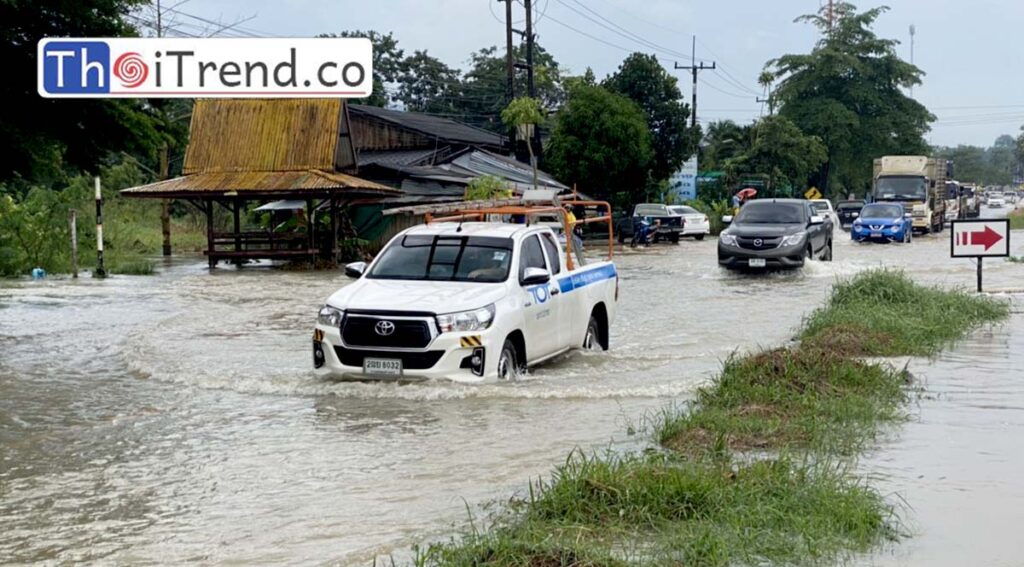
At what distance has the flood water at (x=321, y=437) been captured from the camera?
6836 millimetres

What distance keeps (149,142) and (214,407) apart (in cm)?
722

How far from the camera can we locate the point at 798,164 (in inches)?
2557

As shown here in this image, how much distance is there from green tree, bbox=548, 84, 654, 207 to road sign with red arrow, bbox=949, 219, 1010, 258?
93.9 feet

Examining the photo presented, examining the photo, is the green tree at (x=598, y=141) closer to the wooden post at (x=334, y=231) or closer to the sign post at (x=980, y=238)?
the wooden post at (x=334, y=231)

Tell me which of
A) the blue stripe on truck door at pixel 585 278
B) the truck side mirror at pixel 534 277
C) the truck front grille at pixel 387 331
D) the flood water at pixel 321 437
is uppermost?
the truck side mirror at pixel 534 277

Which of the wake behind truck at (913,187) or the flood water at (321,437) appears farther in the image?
the wake behind truck at (913,187)

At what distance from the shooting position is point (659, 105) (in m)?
52.7

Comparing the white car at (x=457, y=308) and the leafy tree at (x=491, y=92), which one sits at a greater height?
the leafy tree at (x=491, y=92)

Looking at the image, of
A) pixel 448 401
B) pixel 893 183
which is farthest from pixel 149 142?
pixel 893 183

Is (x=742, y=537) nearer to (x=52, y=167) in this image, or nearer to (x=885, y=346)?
(x=885, y=346)

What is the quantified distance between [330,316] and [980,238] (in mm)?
11435

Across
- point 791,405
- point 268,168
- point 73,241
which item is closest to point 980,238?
point 791,405

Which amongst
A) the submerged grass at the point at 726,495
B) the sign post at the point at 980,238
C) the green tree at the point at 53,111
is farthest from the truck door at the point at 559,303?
the sign post at the point at 980,238

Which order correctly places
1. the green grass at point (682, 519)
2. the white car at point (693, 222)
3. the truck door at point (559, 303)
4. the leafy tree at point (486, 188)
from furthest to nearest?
the white car at point (693, 222) < the leafy tree at point (486, 188) < the truck door at point (559, 303) < the green grass at point (682, 519)
